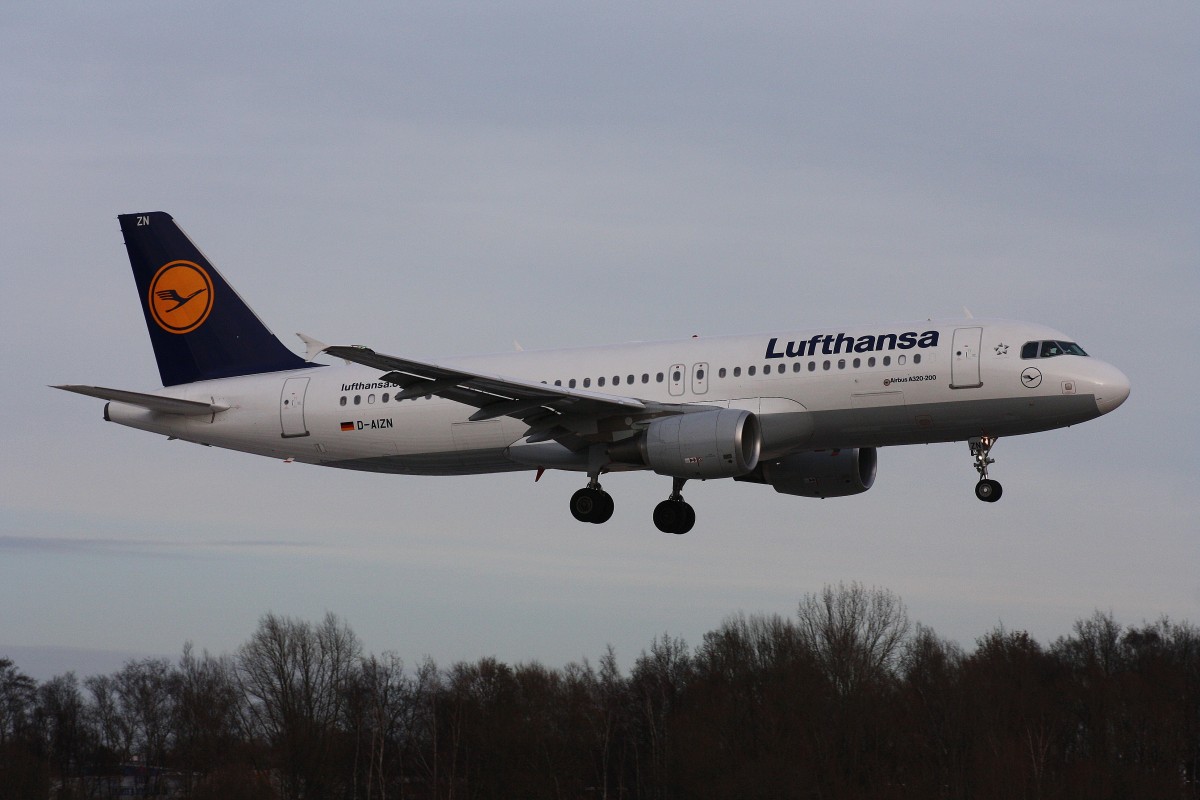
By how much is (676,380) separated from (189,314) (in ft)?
51.7

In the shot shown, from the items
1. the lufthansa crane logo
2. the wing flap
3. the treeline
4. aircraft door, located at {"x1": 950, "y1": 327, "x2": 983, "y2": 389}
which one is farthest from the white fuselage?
the treeline

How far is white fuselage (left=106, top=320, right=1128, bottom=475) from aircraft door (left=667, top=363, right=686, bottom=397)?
35 millimetres

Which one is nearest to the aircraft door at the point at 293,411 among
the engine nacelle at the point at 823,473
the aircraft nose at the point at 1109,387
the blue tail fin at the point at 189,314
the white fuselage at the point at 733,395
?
the white fuselage at the point at 733,395

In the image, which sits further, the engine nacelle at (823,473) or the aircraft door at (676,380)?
the engine nacelle at (823,473)

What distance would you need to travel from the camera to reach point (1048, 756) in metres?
79.9

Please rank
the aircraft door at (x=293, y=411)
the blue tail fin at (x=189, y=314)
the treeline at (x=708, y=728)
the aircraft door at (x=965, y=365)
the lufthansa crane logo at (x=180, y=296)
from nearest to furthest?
the aircraft door at (x=965, y=365)
the aircraft door at (x=293, y=411)
the blue tail fin at (x=189, y=314)
the lufthansa crane logo at (x=180, y=296)
the treeline at (x=708, y=728)

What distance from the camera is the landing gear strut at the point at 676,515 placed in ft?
140

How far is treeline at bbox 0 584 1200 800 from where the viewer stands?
7756 cm

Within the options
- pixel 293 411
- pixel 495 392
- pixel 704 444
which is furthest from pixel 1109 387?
pixel 293 411

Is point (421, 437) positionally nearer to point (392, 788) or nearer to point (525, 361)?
point (525, 361)

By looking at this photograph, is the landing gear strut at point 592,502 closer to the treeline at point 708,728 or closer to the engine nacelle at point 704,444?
the engine nacelle at point 704,444

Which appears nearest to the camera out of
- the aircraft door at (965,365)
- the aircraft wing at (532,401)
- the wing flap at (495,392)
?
the wing flap at (495,392)

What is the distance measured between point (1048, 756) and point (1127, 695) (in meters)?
7.75

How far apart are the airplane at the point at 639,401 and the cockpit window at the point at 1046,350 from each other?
0.15ft
